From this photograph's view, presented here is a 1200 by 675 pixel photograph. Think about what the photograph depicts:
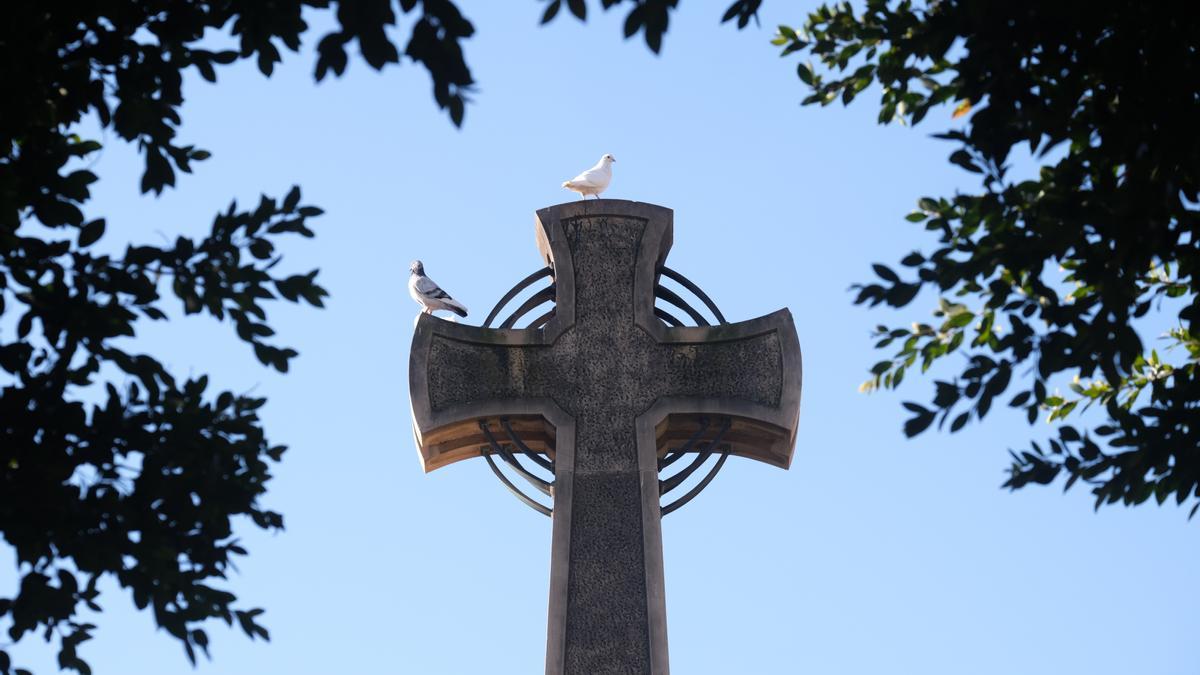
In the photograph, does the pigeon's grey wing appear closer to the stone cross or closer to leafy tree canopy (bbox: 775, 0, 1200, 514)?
the stone cross

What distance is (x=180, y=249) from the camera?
6.87m

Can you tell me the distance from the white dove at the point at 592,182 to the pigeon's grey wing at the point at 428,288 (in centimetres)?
115

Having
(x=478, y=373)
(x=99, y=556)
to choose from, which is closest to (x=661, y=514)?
(x=478, y=373)

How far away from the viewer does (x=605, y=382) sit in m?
10.4

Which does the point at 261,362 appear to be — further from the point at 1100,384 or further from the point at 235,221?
the point at 1100,384

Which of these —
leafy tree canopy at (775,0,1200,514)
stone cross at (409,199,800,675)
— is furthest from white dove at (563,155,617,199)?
leafy tree canopy at (775,0,1200,514)

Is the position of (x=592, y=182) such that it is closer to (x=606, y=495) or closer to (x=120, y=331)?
(x=606, y=495)

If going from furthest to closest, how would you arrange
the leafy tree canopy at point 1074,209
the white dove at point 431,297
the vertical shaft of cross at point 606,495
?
the white dove at point 431,297, the vertical shaft of cross at point 606,495, the leafy tree canopy at point 1074,209

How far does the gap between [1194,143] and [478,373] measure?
5203 millimetres

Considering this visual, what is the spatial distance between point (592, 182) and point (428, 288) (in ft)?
4.41

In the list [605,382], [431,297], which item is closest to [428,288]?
[431,297]

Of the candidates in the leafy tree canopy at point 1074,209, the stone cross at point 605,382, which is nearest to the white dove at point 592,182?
the stone cross at point 605,382

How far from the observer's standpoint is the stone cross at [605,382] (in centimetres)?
995

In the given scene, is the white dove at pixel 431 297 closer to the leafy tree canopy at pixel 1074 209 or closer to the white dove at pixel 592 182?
the white dove at pixel 592 182
